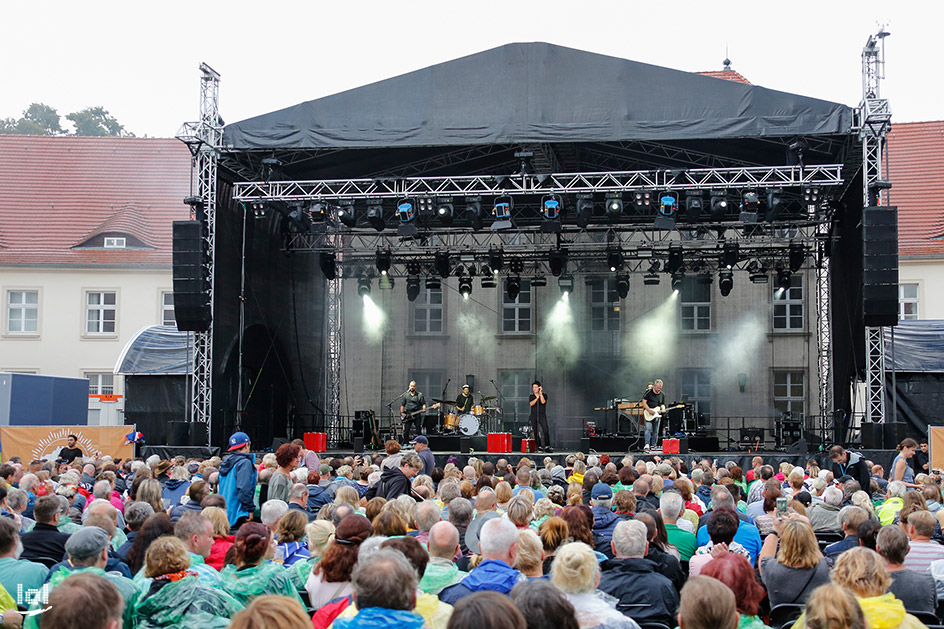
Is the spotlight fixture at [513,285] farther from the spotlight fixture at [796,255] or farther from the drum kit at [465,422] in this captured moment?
the spotlight fixture at [796,255]

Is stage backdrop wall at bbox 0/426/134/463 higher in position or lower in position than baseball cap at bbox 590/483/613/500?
lower

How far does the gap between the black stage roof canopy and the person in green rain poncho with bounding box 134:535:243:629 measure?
14.4 metres

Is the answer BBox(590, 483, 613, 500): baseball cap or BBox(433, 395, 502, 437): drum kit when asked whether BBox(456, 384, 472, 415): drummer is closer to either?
BBox(433, 395, 502, 437): drum kit

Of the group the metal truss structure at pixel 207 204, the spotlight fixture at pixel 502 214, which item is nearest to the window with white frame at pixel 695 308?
the spotlight fixture at pixel 502 214

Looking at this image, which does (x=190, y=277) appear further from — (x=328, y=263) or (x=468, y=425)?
(x=468, y=425)

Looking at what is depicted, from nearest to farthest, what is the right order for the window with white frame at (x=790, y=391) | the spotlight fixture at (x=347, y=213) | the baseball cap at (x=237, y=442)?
the baseball cap at (x=237, y=442)
the spotlight fixture at (x=347, y=213)
the window with white frame at (x=790, y=391)

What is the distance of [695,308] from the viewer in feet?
93.2

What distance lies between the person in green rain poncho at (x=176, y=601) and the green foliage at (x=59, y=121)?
55.0 metres

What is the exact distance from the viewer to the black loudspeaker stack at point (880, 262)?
55.4 ft

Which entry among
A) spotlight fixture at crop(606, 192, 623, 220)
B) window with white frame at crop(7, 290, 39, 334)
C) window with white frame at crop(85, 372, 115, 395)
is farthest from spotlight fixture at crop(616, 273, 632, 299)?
window with white frame at crop(7, 290, 39, 334)

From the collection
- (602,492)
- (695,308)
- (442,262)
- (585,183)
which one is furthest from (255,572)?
(695,308)

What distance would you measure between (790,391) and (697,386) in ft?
9.01

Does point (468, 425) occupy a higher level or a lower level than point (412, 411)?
lower

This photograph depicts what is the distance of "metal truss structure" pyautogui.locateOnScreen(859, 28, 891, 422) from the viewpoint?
56.2 feet
